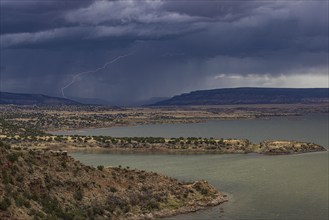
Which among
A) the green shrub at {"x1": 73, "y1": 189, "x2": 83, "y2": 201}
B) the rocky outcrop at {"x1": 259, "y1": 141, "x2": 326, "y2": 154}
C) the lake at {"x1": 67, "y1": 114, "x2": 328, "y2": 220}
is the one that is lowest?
the lake at {"x1": 67, "y1": 114, "x2": 328, "y2": 220}

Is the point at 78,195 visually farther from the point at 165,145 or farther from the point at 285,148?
the point at 285,148

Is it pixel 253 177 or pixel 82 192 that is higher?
pixel 82 192

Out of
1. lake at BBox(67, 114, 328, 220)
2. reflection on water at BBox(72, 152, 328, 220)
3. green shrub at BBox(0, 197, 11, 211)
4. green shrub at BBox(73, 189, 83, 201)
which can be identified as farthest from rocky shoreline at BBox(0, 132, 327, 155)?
green shrub at BBox(0, 197, 11, 211)

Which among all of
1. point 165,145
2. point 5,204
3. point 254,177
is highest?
point 5,204

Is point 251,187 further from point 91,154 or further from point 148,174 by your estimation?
point 91,154

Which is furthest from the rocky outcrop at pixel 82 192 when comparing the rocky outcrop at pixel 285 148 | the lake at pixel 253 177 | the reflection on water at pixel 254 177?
the rocky outcrop at pixel 285 148

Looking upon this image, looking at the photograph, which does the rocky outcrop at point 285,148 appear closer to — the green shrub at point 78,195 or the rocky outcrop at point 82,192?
the rocky outcrop at point 82,192

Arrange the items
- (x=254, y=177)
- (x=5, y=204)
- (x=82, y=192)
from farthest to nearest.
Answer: (x=254, y=177)
(x=82, y=192)
(x=5, y=204)

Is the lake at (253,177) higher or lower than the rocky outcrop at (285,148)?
lower

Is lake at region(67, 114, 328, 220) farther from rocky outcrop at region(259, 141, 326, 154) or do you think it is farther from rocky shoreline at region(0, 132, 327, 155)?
rocky shoreline at region(0, 132, 327, 155)

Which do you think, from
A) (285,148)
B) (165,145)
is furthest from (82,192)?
(285,148)

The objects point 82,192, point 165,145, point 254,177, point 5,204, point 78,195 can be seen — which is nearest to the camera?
point 5,204
